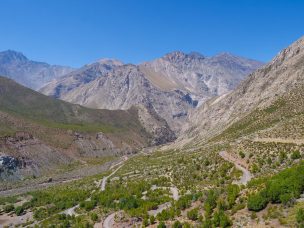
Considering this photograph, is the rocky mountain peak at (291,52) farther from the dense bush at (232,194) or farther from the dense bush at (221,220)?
the dense bush at (221,220)

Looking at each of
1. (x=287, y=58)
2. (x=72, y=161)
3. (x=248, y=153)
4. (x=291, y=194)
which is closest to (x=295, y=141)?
(x=248, y=153)

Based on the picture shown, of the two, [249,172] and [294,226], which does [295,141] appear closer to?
[249,172]

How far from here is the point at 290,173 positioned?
3578cm

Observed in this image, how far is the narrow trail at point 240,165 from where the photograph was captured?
49.2 meters

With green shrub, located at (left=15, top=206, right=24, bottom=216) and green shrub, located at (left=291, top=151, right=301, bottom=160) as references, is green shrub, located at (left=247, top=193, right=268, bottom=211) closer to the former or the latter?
green shrub, located at (left=291, top=151, right=301, bottom=160)

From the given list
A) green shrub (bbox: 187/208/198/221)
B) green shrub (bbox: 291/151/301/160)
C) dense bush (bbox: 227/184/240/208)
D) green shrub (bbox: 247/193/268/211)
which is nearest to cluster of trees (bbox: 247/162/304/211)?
green shrub (bbox: 247/193/268/211)

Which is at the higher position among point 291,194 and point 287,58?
point 287,58

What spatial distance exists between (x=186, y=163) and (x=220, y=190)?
30.7m

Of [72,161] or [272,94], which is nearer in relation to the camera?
[272,94]

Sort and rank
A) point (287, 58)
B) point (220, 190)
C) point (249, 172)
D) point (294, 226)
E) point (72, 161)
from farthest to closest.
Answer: point (72, 161), point (287, 58), point (249, 172), point (220, 190), point (294, 226)

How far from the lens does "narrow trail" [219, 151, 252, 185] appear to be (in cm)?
4917

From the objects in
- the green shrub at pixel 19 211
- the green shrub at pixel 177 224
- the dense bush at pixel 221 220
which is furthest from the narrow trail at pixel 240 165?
the green shrub at pixel 19 211

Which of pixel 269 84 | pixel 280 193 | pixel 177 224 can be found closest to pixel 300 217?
pixel 280 193

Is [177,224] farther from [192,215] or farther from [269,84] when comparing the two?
[269,84]
